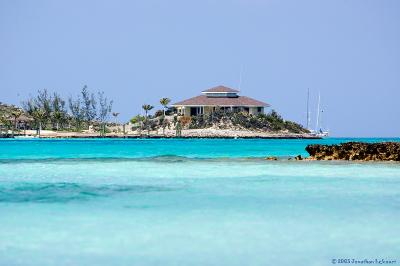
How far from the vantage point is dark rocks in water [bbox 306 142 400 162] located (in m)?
42.7

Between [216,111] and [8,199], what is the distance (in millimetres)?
117103

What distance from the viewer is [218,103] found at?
13700 centimetres

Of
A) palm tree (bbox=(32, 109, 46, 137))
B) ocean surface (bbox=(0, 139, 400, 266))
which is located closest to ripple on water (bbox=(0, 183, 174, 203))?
ocean surface (bbox=(0, 139, 400, 266))

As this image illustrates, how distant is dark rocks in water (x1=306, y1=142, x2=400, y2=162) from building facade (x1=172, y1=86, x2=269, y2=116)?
9051 centimetres

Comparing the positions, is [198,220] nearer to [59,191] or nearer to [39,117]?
[59,191]

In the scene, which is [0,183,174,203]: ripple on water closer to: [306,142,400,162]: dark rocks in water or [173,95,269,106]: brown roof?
[306,142,400,162]: dark rocks in water

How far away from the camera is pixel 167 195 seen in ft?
75.6

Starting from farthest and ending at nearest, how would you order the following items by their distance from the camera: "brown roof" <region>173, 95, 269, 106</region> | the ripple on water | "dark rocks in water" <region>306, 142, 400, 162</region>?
"brown roof" <region>173, 95, 269, 106</region> < "dark rocks in water" <region>306, 142, 400, 162</region> < the ripple on water

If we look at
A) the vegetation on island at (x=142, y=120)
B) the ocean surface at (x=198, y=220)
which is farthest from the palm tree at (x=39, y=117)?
the ocean surface at (x=198, y=220)

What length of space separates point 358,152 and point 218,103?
93.8 metres

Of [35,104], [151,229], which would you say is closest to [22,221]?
[151,229]

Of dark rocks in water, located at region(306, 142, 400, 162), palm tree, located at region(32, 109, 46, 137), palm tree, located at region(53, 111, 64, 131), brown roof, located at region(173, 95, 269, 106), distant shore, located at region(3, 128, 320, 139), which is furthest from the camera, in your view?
palm tree, located at region(53, 111, 64, 131)

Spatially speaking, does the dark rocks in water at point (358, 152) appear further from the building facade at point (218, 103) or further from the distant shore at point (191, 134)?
the distant shore at point (191, 134)

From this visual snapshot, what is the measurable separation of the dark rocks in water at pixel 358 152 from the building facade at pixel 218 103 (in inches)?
3563
